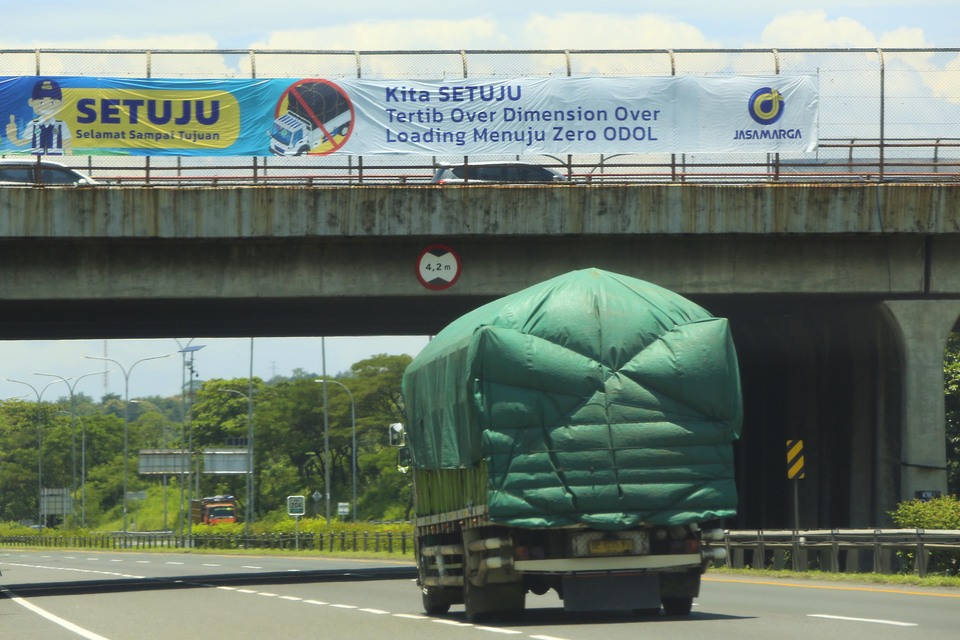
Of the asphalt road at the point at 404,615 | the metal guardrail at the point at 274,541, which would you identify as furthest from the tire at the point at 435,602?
the metal guardrail at the point at 274,541

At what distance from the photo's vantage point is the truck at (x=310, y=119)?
30.1 metres

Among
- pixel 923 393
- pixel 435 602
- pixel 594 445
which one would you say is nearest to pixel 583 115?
pixel 923 393

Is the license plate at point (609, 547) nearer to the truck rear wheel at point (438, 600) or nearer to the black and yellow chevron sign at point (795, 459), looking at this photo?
the truck rear wheel at point (438, 600)

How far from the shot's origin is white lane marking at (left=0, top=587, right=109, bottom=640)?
17.8 metres

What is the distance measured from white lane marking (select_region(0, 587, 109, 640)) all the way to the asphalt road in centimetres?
4

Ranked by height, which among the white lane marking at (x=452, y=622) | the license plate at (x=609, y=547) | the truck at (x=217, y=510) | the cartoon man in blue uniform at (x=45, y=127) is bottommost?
the truck at (x=217, y=510)

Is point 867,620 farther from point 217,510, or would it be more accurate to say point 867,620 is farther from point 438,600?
point 217,510

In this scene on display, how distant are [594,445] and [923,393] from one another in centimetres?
1559

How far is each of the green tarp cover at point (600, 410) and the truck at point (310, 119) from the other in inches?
558

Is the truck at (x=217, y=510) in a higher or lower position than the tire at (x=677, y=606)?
lower

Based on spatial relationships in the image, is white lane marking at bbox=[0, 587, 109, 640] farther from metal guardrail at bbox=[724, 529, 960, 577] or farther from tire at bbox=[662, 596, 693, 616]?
metal guardrail at bbox=[724, 529, 960, 577]

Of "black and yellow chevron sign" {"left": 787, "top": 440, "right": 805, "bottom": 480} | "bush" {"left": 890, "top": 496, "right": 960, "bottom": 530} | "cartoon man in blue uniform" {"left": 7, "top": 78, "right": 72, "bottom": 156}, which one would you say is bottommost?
"bush" {"left": 890, "top": 496, "right": 960, "bottom": 530}

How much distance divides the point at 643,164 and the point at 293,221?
6740 millimetres

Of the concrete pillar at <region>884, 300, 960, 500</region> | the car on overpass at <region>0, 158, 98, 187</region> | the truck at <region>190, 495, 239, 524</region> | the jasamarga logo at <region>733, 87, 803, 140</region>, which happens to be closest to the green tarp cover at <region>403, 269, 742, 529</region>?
the concrete pillar at <region>884, 300, 960, 500</region>
